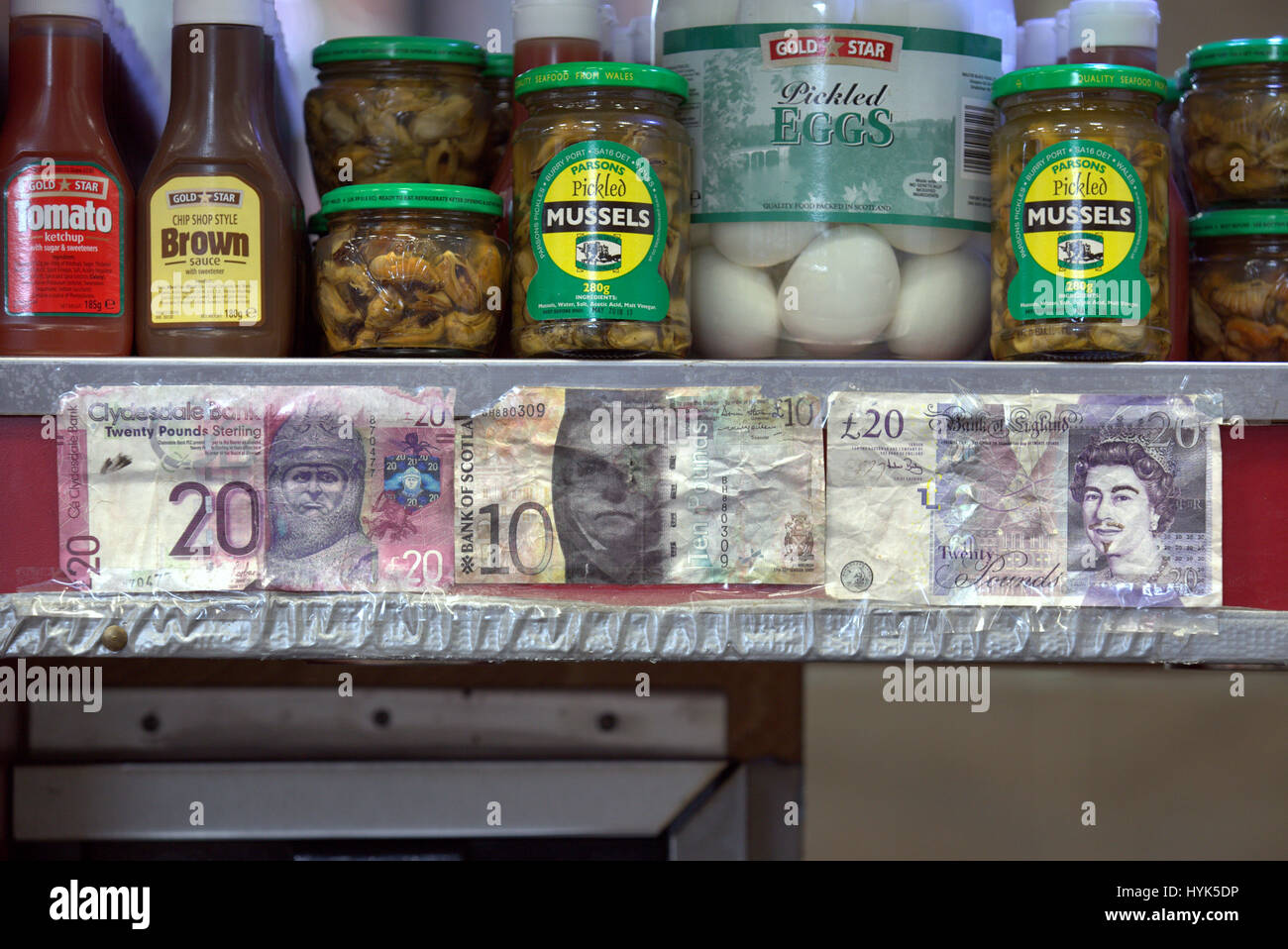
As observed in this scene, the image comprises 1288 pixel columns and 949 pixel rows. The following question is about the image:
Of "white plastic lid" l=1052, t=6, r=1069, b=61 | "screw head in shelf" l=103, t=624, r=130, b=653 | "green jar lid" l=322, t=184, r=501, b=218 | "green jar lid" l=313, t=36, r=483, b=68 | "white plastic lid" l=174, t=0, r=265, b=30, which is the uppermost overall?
"white plastic lid" l=1052, t=6, r=1069, b=61

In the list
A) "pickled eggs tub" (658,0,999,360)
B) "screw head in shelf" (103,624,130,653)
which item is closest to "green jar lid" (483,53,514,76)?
"pickled eggs tub" (658,0,999,360)

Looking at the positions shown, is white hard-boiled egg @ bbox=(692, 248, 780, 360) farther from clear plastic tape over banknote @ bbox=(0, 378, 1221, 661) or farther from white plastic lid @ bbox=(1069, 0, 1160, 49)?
white plastic lid @ bbox=(1069, 0, 1160, 49)

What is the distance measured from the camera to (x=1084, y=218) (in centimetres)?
90

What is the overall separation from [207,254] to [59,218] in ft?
0.37

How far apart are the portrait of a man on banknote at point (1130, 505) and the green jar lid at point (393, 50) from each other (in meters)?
0.59

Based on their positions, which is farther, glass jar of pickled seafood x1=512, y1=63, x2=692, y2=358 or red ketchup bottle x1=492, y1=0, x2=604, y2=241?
red ketchup bottle x1=492, y1=0, x2=604, y2=241

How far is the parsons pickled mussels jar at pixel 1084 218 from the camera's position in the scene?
902 mm

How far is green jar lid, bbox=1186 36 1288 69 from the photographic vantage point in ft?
3.13

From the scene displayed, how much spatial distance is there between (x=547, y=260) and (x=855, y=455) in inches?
10.6

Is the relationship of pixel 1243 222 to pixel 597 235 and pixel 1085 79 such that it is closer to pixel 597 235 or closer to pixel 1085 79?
pixel 1085 79

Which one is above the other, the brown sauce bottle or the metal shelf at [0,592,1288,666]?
the brown sauce bottle

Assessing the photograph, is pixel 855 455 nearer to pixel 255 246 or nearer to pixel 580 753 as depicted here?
pixel 255 246

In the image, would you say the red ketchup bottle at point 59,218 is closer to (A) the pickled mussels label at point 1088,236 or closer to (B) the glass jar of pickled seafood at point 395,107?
(B) the glass jar of pickled seafood at point 395,107

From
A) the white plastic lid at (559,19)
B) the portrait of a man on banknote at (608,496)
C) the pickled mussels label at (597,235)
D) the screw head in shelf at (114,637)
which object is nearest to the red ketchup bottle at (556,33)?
the white plastic lid at (559,19)
